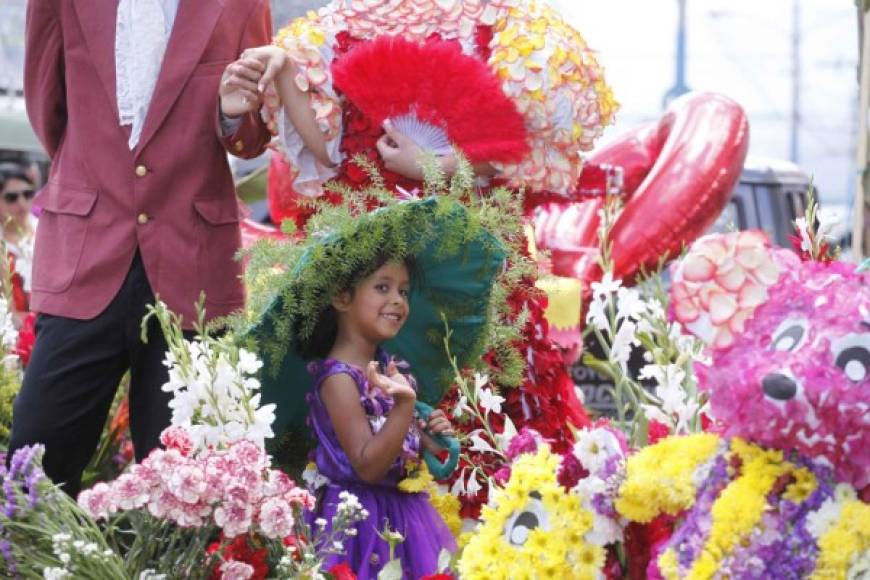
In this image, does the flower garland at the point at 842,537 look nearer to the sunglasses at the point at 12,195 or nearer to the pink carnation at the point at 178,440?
the pink carnation at the point at 178,440

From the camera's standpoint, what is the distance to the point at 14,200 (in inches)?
300

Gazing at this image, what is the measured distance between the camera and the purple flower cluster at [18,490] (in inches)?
104

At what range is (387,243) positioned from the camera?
3203 mm

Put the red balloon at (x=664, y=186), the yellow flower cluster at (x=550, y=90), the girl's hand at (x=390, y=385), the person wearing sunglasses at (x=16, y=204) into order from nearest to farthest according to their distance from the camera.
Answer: the girl's hand at (x=390, y=385), the yellow flower cluster at (x=550, y=90), the red balloon at (x=664, y=186), the person wearing sunglasses at (x=16, y=204)

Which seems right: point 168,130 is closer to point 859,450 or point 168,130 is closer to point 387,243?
point 387,243

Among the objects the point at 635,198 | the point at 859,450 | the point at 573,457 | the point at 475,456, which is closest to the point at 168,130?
the point at 475,456

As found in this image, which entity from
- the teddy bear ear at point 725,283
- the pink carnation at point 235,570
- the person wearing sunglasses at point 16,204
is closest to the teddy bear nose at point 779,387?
the teddy bear ear at point 725,283

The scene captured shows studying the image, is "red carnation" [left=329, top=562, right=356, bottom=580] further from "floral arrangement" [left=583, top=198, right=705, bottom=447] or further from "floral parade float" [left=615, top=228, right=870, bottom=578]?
"floral arrangement" [left=583, top=198, right=705, bottom=447]

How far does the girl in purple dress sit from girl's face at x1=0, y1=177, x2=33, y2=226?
182 inches

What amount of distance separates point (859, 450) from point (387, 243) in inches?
47.1

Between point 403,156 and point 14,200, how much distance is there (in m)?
4.44

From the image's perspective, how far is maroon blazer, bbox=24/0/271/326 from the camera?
3.47 m

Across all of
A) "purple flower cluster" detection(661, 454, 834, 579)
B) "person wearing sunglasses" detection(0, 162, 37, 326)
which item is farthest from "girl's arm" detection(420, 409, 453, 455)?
"person wearing sunglasses" detection(0, 162, 37, 326)

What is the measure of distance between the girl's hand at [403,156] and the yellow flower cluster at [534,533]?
1039 mm
